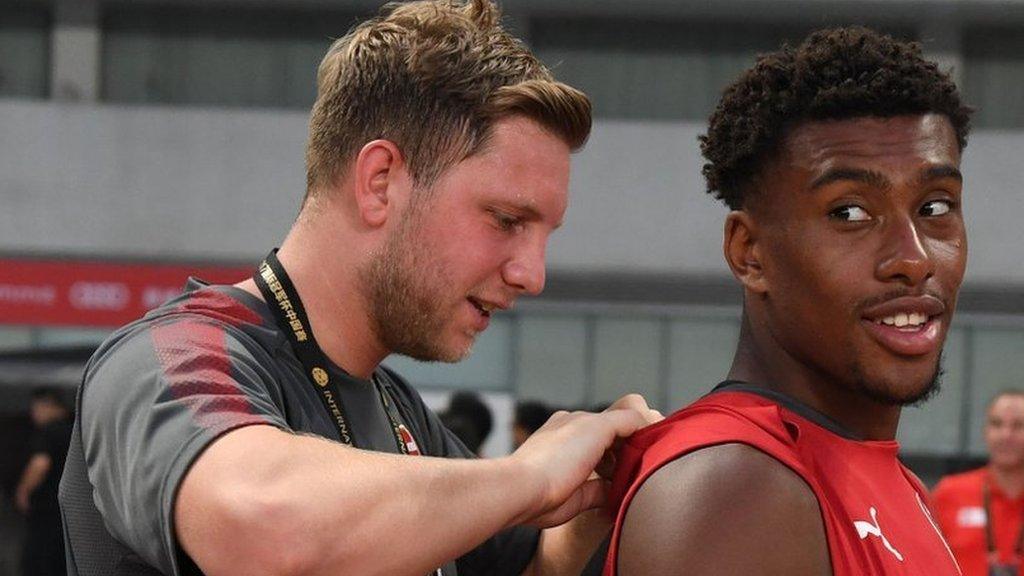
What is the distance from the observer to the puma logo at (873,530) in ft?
8.16

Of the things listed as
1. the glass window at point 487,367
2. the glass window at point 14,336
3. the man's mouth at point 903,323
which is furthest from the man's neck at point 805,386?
the glass window at point 487,367

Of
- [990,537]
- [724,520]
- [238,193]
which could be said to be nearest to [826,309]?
[724,520]

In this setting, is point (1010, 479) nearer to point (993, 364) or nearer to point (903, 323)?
point (903, 323)

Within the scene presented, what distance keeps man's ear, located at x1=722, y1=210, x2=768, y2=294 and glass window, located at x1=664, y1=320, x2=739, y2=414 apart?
46.7 ft

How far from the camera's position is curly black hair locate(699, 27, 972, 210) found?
260cm

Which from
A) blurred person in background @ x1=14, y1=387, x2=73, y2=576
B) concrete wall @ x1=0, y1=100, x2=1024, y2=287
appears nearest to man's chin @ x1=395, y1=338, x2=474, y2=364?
blurred person in background @ x1=14, y1=387, x2=73, y2=576

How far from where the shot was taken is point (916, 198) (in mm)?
2564

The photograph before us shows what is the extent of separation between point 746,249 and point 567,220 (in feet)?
Result: 45.9

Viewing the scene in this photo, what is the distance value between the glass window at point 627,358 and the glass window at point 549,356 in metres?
0.18

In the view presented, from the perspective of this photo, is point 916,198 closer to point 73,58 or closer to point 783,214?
point 783,214

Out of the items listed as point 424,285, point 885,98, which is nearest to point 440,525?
Result: point 424,285

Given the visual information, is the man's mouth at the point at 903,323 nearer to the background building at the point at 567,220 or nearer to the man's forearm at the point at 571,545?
the man's forearm at the point at 571,545

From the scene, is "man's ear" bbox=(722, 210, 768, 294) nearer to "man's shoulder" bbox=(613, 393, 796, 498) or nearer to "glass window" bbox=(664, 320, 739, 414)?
"man's shoulder" bbox=(613, 393, 796, 498)

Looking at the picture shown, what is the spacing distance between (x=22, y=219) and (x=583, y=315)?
543cm
